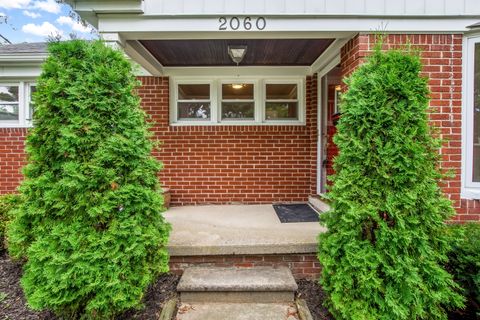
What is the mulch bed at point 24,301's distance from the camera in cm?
251

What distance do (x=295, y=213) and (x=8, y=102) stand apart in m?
5.80

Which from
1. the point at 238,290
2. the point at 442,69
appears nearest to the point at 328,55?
the point at 442,69

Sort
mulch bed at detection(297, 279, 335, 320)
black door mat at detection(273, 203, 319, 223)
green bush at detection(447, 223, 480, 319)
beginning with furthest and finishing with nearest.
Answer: black door mat at detection(273, 203, 319, 223), mulch bed at detection(297, 279, 335, 320), green bush at detection(447, 223, 480, 319)

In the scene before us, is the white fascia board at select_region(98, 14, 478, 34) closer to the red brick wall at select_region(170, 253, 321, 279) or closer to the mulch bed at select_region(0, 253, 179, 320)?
the red brick wall at select_region(170, 253, 321, 279)

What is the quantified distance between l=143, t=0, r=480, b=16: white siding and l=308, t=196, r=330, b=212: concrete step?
2.63 m

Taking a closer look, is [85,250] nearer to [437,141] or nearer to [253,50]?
[437,141]

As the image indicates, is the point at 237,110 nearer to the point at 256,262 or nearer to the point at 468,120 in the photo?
the point at 256,262

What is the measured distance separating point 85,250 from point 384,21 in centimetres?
381

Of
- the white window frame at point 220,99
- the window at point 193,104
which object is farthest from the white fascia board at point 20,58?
the window at point 193,104

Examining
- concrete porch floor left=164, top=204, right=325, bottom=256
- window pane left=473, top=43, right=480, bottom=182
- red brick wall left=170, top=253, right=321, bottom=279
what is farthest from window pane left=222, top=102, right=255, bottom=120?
window pane left=473, top=43, right=480, bottom=182

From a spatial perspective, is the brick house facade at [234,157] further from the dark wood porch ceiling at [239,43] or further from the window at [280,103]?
the dark wood porch ceiling at [239,43]

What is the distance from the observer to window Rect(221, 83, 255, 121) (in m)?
5.14

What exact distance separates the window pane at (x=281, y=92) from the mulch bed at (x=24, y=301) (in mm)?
3519

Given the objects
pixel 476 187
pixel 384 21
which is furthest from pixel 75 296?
Result: pixel 476 187
